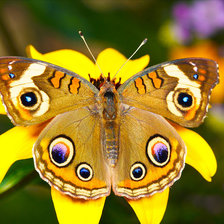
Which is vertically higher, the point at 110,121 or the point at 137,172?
the point at 110,121

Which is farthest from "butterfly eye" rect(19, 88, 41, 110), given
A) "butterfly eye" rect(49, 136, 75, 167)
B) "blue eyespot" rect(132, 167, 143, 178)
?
"blue eyespot" rect(132, 167, 143, 178)

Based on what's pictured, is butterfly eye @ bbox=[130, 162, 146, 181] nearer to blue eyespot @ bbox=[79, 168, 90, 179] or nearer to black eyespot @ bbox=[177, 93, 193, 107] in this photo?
blue eyespot @ bbox=[79, 168, 90, 179]

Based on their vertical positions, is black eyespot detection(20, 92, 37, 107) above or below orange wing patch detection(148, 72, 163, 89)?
above

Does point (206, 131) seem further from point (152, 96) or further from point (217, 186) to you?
point (152, 96)

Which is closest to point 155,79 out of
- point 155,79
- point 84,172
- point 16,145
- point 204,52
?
point 155,79

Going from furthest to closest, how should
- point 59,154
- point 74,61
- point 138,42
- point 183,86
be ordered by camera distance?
1. point 138,42
2. point 74,61
3. point 183,86
4. point 59,154

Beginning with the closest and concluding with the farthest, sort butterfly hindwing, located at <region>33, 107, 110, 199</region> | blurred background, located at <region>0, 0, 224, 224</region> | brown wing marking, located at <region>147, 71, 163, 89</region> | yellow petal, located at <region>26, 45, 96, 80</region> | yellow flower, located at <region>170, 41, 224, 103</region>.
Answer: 1. butterfly hindwing, located at <region>33, 107, 110, 199</region>
2. brown wing marking, located at <region>147, 71, 163, 89</region>
3. yellow petal, located at <region>26, 45, 96, 80</region>
4. blurred background, located at <region>0, 0, 224, 224</region>
5. yellow flower, located at <region>170, 41, 224, 103</region>

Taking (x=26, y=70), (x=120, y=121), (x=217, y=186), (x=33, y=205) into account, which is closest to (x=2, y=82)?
(x=26, y=70)

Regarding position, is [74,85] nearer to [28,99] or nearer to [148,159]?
[28,99]
